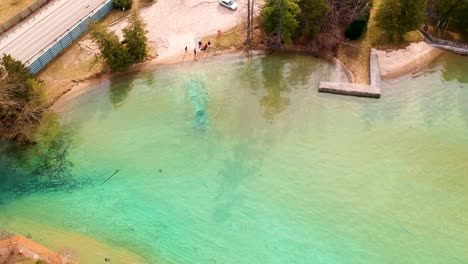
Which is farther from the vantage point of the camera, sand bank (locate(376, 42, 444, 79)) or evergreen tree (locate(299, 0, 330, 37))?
sand bank (locate(376, 42, 444, 79))

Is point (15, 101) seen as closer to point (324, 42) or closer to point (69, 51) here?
point (69, 51)

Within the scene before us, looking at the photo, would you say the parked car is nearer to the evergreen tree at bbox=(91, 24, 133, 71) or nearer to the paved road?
the evergreen tree at bbox=(91, 24, 133, 71)

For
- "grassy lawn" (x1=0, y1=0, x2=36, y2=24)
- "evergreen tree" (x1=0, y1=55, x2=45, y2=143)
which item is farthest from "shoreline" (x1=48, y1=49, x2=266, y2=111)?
"grassy lawn" (x1=0, y1=0, x2=36, y2=24)

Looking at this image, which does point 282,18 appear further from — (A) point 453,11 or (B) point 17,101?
(B) point 17,101

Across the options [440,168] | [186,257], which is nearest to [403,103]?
[440,168]

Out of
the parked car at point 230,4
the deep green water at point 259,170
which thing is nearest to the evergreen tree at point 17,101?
the deep green water at point 259,170

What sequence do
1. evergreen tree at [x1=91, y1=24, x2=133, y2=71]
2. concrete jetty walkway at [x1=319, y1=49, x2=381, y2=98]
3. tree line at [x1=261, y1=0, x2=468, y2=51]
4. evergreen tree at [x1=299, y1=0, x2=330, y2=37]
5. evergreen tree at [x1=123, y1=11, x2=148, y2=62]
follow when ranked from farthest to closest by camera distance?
1. evergreen tree at [x1=299, y1=0, x2=330, y2=37]
2. tree line at [x1=261, y1=0, x2=468, y2=51]
3. evergreen tree at [x1=123, y1=11, x2=148, y2=62]
4. concrete jetty walkway at [x1=319, y1=49, x2=381, y2=98]
5. evergreen tree at [x1=91, y1=24, x2=133, y2=71]

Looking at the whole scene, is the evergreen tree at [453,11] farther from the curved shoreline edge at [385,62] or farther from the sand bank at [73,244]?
the sand bank at [73,244]

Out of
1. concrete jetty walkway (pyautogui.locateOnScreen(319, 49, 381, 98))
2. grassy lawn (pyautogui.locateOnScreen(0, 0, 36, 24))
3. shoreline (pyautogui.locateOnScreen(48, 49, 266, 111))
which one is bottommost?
concrete jetty walkway (pyautogui.locateOnScreen(319, 49, 381, 98))
